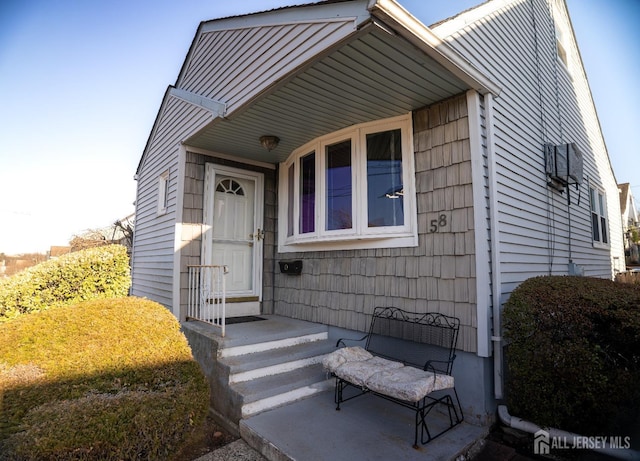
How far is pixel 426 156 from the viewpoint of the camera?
336 cm

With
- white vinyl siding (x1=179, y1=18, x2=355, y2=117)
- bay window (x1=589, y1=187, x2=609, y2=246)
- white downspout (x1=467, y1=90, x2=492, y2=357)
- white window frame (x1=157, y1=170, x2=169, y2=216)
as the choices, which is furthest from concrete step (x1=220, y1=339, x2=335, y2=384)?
bay window (x1=589, y1=187, x2=609, y2=246)

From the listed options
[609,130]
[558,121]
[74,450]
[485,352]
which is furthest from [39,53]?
[609,130]

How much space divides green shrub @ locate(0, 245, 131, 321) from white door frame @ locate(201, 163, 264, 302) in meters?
1.05

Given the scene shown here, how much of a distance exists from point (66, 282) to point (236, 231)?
85.4 inches

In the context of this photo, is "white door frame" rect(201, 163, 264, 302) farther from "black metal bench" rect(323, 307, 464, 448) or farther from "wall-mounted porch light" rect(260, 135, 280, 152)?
"black metal bench" rect(323, 307, 464, 448)

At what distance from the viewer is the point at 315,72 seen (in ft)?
9.43

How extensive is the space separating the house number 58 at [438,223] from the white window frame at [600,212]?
4851mm

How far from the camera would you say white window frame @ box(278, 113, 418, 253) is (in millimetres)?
3455

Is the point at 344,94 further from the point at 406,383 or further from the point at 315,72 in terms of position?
the point at 406,383

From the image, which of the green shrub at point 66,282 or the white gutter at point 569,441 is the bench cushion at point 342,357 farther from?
the green shrub at point 66,282

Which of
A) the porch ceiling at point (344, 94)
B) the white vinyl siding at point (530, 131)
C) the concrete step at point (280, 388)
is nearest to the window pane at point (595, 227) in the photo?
the white vinyl siding at point (530, 131)

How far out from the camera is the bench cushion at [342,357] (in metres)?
2.94

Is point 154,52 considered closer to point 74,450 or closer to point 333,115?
point 333,115

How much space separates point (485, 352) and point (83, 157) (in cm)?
1182
